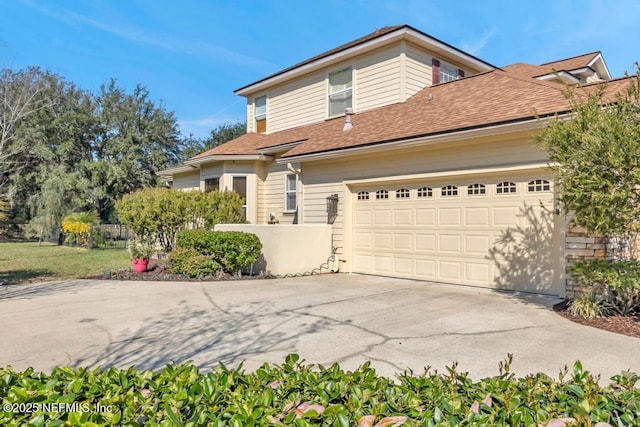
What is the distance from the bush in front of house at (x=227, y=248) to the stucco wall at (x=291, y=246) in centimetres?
37

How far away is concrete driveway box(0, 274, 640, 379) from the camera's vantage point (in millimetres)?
4367

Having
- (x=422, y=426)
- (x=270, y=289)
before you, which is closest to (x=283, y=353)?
(x=422, y=426)

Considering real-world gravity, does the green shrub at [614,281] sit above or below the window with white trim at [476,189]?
below

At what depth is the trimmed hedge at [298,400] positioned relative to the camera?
6.36ft

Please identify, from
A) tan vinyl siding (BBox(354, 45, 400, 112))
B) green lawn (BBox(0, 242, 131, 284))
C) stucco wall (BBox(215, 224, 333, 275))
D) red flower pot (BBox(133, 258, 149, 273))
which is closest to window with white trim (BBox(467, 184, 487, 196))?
stucco wall (BBox(215, 224, 333, 275))

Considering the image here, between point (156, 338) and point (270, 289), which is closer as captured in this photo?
point (156, 338)

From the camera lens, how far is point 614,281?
5844mm

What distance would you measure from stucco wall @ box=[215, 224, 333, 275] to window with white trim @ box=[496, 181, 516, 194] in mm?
4555

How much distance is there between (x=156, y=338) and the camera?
5.17m

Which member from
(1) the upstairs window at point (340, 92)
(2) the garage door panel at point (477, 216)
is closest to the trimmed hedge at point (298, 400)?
(2) the garage door panel at point (477, 216)

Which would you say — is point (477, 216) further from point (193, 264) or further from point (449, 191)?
point (193, 264)

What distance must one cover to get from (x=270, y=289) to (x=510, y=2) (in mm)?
10727

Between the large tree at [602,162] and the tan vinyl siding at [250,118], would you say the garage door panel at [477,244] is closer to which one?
the large tree at [602,162]

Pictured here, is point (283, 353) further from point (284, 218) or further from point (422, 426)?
point (284, 218)
